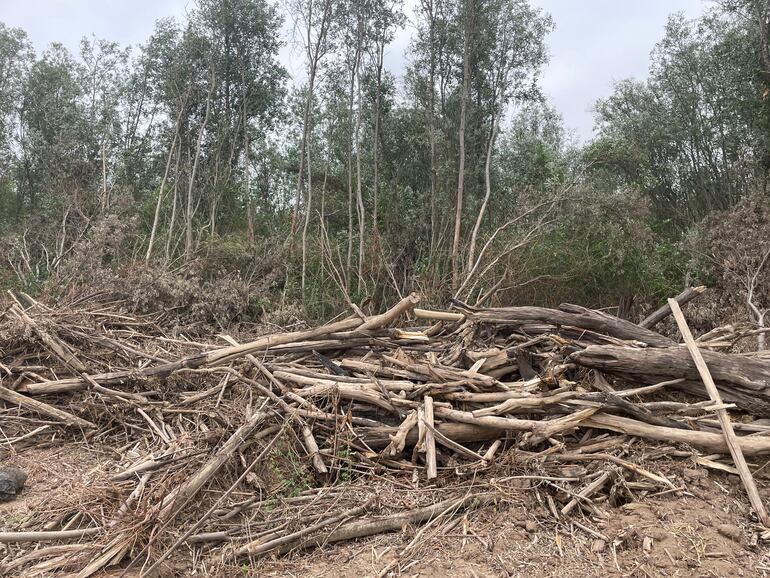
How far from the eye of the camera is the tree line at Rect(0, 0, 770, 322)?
1291 centimetres

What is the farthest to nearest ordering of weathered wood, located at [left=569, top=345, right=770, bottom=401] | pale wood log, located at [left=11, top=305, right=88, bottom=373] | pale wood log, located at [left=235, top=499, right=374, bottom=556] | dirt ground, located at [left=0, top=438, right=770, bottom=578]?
pale wood log, located at [left=11, top=305, right=88, bottom=373] < weathered wood, located at [left=569, top=345, right=770, bottom=401] < pale wood log, located at [left=235, top=499, right=374, bottom=556] < dirt ground, located at [left=0, top=438, right=770, bottom=578]

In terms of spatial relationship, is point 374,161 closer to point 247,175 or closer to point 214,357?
point 247,175

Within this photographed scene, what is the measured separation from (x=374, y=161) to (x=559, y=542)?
47.1ft

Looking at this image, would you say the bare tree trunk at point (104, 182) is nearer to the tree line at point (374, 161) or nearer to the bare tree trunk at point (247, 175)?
the tree line at point (374, 161)

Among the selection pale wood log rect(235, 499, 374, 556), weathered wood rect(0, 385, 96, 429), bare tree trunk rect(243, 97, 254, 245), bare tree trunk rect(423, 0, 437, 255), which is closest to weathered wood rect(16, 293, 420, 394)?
weathered wood rect(0, 385, 96, 429)

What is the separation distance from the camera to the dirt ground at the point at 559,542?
2.75 m

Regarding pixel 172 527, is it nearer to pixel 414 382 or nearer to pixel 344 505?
pixel 344 505

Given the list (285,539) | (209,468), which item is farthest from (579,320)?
(209,468)

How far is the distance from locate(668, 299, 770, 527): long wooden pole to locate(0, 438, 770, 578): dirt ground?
0.08 m

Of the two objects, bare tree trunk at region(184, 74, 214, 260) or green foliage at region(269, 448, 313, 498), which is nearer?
green foliage at region(269, 448, 313, 498)

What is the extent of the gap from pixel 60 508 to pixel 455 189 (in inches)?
534

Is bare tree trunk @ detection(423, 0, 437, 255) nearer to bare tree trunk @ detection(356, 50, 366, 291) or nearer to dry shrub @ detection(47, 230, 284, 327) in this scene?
bare tree trunk @ detection(356, 50, 366, 291)

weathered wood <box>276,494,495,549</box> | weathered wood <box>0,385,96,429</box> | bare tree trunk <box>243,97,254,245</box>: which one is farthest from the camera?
bare tree trunk <box>243,97,254,245</box>

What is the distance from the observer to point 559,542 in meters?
2.90
